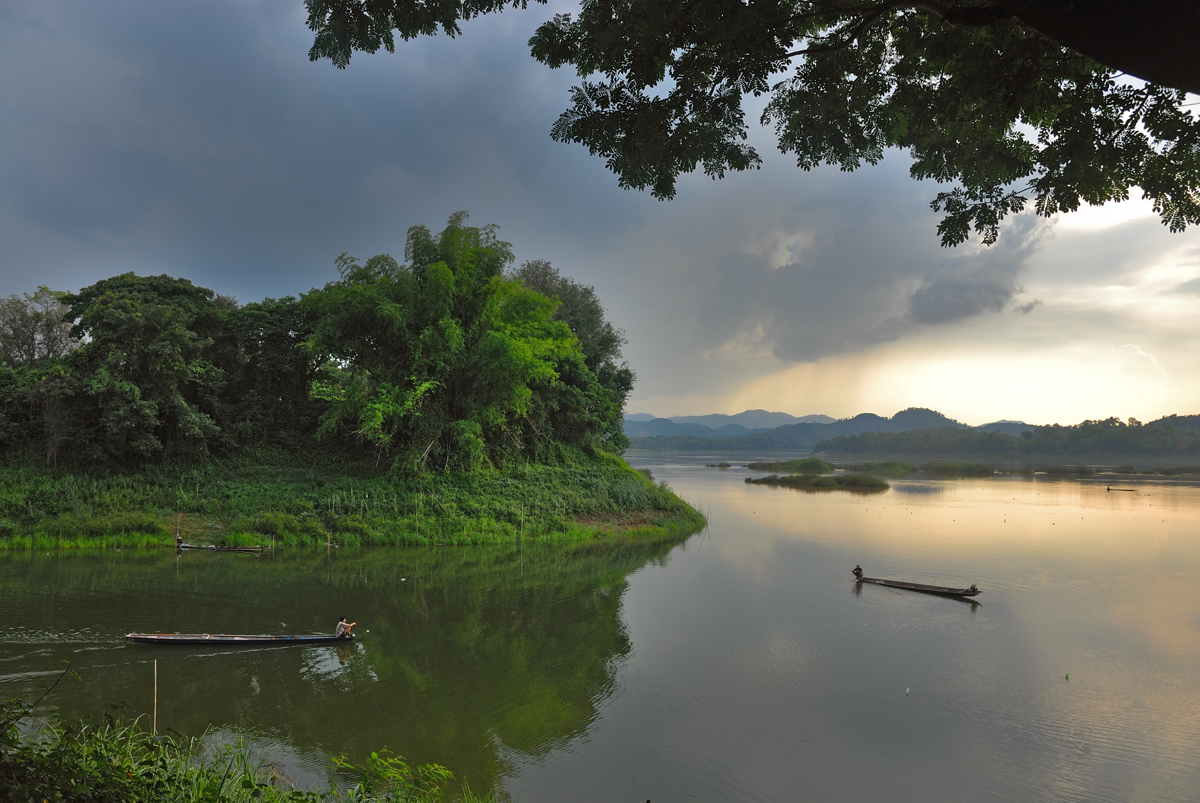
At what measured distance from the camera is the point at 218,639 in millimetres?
9336

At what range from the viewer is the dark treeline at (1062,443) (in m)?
71.9

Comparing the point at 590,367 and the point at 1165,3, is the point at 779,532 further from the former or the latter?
the point at 1165,3

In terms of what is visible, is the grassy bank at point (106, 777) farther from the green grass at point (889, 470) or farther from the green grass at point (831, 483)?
the green grass at point (889, 470)

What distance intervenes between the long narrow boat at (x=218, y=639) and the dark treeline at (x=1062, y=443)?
90.0 meters

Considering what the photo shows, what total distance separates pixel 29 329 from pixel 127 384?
483 inches

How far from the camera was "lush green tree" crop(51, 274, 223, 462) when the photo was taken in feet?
58.0

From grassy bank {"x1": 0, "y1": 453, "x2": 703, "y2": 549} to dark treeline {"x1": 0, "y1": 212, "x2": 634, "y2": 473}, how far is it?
983mm

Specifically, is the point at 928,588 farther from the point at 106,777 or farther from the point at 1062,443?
the point at 1062,443

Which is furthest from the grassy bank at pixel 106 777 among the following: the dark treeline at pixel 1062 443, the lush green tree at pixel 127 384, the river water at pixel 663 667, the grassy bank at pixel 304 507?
the dark treeline at pixel 1062 443

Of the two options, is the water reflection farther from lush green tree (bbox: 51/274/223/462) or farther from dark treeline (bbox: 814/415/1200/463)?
dark treeline (bbox: 814/415/1200/463)

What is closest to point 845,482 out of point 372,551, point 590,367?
point 590,367

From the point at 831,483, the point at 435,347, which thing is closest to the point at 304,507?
the point at 435,347

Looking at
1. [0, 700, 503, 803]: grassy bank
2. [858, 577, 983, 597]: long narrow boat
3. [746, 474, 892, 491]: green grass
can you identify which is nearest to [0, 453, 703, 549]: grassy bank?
[858, 577, 983, 597]: long narrow boat

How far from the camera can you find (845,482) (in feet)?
149
